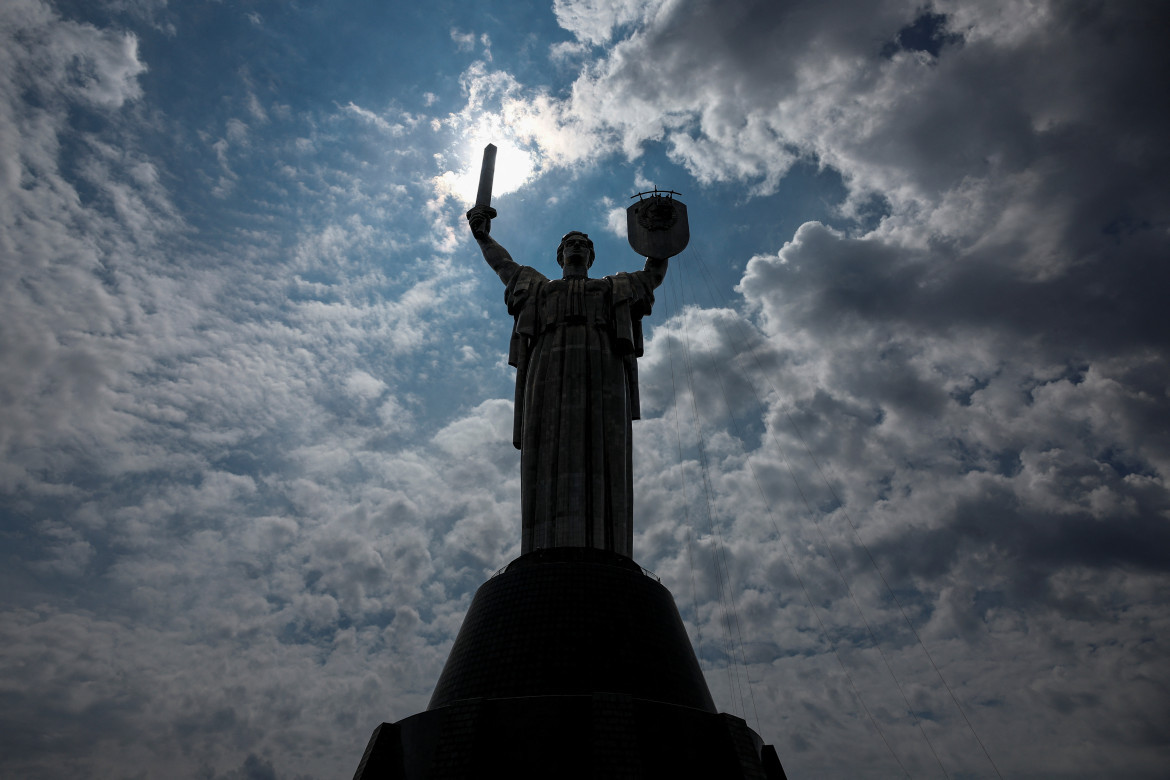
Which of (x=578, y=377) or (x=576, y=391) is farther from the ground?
(x=578, y=377)

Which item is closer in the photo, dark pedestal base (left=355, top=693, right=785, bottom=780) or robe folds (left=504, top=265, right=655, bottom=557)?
dark pedestal base (left=355, top=693, right=785, bottom=780)

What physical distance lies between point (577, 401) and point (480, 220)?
6.75 meters

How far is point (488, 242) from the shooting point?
2069 centimetres

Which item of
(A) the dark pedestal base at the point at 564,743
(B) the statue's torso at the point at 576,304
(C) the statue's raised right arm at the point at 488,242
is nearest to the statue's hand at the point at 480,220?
(C) the statue's raised right arm at the point at 488,242

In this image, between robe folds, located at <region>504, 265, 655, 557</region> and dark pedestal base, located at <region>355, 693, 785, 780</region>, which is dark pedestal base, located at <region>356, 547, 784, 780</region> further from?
robe folds, located at <region>504, 265, 655, 557</region>

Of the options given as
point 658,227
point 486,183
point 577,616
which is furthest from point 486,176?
point 577,616

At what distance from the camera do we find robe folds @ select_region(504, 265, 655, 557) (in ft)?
52.7

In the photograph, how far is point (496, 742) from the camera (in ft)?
34.9

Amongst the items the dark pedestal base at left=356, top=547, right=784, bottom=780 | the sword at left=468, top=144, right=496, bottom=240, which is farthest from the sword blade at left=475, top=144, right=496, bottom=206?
the dark pedestal base at left=356, top=547, right=784, bottom=780

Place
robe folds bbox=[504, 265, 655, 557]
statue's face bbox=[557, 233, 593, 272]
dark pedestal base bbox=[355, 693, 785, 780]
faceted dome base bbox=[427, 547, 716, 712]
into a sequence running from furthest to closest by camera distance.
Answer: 1. statue's face bbox=[557, 233, 593, 272]
2. robe folds bbox=[504, 265, 655, 557]
3. faceted dome base bbox=[427, 547, 716, 712]
4. dark pedestal base bbox=[355, 693, 785, 780]

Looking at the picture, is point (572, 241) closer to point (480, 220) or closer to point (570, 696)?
point (480, 220)

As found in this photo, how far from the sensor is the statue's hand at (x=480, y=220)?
20.8m

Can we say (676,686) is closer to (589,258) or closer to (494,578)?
(494,578)

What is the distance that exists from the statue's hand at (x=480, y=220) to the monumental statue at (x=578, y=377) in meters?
0.03
